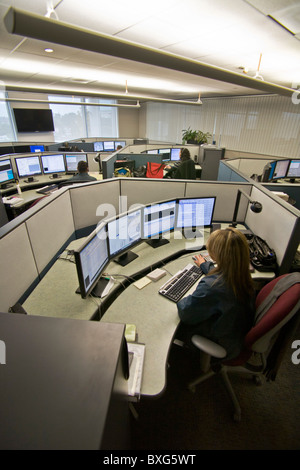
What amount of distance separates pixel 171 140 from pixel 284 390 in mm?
8528

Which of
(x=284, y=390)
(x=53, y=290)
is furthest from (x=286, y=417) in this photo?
(x=53, y=290)

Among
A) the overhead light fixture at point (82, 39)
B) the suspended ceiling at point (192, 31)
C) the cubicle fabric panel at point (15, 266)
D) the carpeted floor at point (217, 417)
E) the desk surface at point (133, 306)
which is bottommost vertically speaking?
the carpeted floor at point (217, 417)

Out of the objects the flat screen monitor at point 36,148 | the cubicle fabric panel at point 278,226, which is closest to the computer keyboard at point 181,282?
the cubicle fabric panel at point 278,226

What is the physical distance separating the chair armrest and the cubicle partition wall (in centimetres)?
90

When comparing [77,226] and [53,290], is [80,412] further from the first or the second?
[77,226]

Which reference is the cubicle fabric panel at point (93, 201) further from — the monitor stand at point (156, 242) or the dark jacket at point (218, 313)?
the dark jacket at point (218, 313)

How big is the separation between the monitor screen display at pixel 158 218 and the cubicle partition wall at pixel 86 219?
402mm

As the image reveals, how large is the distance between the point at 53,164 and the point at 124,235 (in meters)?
3.41

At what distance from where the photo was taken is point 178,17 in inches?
72.7

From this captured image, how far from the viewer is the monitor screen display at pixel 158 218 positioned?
192 cm

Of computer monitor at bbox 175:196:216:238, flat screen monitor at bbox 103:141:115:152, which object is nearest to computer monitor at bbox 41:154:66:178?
flat screen monitor at bbox 103:141:115:152

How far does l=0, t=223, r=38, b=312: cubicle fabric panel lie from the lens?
1.26 metres

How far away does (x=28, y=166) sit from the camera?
404 centimetres

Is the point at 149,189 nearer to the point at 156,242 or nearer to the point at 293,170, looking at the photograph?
the point at 156,242
